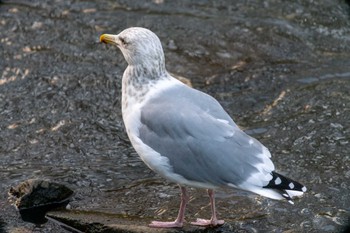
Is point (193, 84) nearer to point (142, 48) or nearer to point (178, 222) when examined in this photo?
point (142, 48)

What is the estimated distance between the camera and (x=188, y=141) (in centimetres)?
470

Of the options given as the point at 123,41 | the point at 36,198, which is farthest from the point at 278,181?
the point at 36,198

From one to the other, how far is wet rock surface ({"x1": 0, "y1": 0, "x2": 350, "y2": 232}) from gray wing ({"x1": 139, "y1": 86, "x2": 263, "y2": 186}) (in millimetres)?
526

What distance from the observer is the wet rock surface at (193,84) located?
5.31 meters

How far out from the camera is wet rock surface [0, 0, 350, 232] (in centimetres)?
531

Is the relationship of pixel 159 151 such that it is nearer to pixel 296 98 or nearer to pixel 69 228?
pixel 69 228

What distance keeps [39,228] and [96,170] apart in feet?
2.78

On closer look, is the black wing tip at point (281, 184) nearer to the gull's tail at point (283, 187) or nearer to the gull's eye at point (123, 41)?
the gull's tail at point (283, 187)

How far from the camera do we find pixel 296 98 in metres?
6.89

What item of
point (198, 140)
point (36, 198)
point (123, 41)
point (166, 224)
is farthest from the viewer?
point (36, 198)

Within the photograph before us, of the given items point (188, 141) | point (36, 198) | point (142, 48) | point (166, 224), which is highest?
point (142, 48)

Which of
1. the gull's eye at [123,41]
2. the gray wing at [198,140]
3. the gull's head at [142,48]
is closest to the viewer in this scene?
the gray wing at [198,140]

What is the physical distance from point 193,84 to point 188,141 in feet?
8.32

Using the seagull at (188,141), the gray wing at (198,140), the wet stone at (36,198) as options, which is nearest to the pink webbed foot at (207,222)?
the seagull at (188,141)
